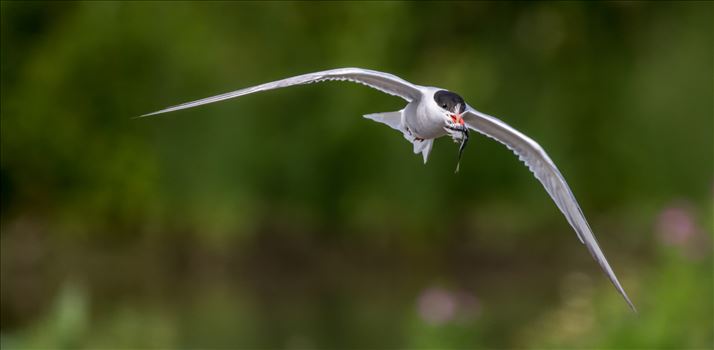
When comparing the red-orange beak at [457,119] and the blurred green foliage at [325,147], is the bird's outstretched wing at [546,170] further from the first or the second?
the blurred green foliage at [325,147]

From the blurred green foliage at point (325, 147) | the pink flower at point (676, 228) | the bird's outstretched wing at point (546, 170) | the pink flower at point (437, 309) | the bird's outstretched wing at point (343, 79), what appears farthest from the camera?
the blurred green foliage at point (325, 147)

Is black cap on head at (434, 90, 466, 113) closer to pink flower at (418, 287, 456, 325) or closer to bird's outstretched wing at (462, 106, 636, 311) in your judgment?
bird's outstretched wing at (462, 106, 636, 311)

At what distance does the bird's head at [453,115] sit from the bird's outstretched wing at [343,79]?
0.10 metres

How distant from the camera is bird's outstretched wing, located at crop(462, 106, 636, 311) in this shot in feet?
10.0

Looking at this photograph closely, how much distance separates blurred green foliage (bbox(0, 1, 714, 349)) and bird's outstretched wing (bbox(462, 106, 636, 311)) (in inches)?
202

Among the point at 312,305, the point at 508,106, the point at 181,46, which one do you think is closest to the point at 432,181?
the point at 508,106

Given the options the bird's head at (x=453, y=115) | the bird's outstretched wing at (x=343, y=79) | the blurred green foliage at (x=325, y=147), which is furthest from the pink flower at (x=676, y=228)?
the blurred green foliage at (x=325, y=147)

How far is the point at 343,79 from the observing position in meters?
2.88

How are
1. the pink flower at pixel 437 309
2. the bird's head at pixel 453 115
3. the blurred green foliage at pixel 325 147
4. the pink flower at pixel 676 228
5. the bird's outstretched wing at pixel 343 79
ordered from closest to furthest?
the bird's outstretched wing at pixel 343 79 → the bird's head at pixel 453 115 → the pink flower at pixel 437 309 → the pink flower at pixel 676 228 → the blurred green foliage at pixel 325 147

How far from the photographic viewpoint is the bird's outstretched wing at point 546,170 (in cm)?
306

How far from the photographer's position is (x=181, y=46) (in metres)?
8.55

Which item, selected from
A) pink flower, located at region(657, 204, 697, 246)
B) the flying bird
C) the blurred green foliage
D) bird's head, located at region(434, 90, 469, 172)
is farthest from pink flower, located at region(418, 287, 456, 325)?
the blurred green foliage

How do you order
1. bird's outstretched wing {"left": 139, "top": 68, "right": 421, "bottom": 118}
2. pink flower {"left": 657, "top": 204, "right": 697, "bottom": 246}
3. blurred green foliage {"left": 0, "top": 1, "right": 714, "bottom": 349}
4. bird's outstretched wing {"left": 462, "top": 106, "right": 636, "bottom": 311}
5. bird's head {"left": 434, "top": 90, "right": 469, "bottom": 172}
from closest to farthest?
bird's outstretched wing {"left": 139, "top": 68, "right": 421, "bottom": 118} → bird's head {"left": 434, "top": 90, "right": 469, "bottom": 172} → bird's outstretched wing {"left": 462, "top": 106, "right": 636, "bottom": 311} → pink flower {"left": 657, "top": 204, "right": 697, "bottom": 246} → blurred green foliage {"left": 0, "top": 1, "right": 714, "bottom": 349}

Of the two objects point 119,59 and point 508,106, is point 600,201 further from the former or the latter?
point 119,59
